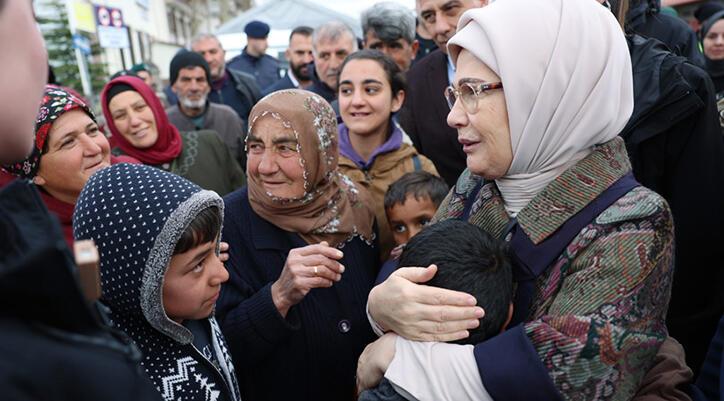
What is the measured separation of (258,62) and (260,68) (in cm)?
12

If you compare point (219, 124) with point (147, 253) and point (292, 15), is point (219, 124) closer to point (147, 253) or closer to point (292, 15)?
point (147, 253)

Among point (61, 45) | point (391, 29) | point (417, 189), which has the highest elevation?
point (61, 45)

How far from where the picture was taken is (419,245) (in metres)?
1.43

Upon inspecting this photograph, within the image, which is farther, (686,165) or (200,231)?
(686,165)

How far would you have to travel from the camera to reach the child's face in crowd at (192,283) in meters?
1.47

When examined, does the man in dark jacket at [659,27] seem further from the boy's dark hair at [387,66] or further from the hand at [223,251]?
the hand at [223,251]

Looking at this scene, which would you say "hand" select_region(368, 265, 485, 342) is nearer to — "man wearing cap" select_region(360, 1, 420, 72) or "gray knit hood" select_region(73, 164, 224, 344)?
"gray knit hood" select_region(73, 164, 224, 344)

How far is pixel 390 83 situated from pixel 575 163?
182 centimetres

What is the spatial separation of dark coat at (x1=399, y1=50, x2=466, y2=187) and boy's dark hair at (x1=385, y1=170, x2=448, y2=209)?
2.34 ft

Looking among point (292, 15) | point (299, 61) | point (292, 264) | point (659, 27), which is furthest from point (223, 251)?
point (292, 15)

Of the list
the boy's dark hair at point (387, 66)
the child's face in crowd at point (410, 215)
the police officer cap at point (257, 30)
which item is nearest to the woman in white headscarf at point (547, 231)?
the child's face in crowd at point (410, 215)

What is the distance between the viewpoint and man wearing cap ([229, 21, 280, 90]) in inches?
309

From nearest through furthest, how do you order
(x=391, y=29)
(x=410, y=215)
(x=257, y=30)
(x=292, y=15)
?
1. (x=410, y=215)
2. (x=391, y=29)
3. (x=257, y=30)
4. (x=292, y=15)

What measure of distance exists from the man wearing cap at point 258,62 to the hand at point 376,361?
6.89 metres
